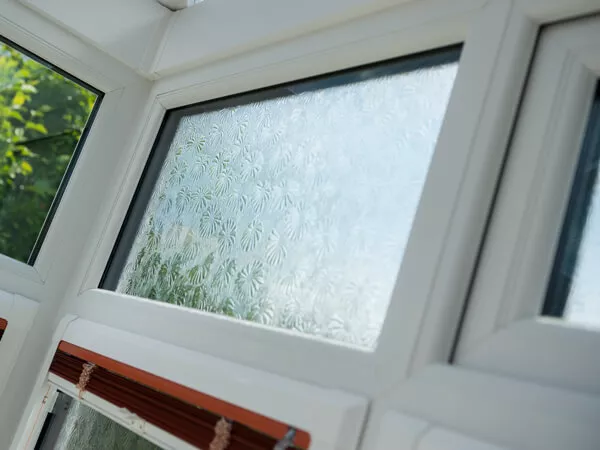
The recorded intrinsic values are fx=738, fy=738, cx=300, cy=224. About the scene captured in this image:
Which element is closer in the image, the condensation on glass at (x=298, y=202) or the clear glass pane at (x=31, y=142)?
the condensation on glass at (x=298, y=202)

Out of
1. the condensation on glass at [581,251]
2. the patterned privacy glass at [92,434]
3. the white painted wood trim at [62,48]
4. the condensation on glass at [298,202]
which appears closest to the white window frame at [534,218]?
the condensation on glass at [581,251]

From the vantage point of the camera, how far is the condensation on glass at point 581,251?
79 centimetres

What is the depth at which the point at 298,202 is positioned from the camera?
1.26 m

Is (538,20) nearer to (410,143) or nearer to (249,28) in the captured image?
(410,143)

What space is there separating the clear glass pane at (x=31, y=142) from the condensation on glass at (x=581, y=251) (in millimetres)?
1253

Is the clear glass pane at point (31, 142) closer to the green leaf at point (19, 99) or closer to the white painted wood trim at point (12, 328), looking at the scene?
the green leaf at point (19, 99)

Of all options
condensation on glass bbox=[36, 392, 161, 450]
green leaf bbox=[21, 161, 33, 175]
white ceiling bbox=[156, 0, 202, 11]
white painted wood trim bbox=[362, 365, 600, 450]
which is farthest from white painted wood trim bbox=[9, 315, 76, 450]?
white painted wood trim bbox=[362, 365, 600, 450]

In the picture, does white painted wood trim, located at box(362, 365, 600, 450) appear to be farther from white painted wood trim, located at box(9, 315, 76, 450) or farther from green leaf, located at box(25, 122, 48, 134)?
green leaf, located at box(25, 122, 48, 134)

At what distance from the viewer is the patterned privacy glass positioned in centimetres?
137

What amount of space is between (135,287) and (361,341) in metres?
0.72

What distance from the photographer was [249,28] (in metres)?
1.42

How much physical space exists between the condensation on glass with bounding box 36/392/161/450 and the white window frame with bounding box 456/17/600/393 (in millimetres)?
709

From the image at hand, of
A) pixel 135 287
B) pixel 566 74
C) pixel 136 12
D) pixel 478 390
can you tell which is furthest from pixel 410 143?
pixel 136 12

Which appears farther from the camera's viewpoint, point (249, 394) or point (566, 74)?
point (249, 394)
